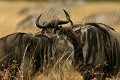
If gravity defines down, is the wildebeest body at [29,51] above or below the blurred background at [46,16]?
above

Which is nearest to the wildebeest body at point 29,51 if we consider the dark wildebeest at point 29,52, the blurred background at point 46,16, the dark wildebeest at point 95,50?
the dark wildebeest at point 29,52

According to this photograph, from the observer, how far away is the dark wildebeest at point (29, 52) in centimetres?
608

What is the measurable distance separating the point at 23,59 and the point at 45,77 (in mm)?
543

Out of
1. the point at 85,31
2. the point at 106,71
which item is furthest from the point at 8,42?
the point at 106,71

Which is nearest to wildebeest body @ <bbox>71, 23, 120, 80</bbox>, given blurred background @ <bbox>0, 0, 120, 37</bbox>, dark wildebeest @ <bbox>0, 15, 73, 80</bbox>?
dark wildebeest @ <bbox>0, 15, 73, 80</bbox>

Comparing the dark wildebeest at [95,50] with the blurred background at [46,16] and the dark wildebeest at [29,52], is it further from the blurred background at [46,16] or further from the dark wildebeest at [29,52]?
the blurred background at [46,16]

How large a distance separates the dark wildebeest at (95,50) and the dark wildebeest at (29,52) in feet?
0.54

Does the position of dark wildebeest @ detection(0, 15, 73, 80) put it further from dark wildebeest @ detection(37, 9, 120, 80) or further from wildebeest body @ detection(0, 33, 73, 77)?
dark wildebeest @ detection(37, 9, 120, 80)

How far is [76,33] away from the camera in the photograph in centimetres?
667

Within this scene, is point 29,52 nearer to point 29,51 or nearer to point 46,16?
point 29,51

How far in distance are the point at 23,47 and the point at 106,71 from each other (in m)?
1.42

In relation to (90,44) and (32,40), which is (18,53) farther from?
(90,44)

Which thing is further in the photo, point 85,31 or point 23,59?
point 85,31

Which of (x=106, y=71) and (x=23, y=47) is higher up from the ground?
(x=23, y=47)
